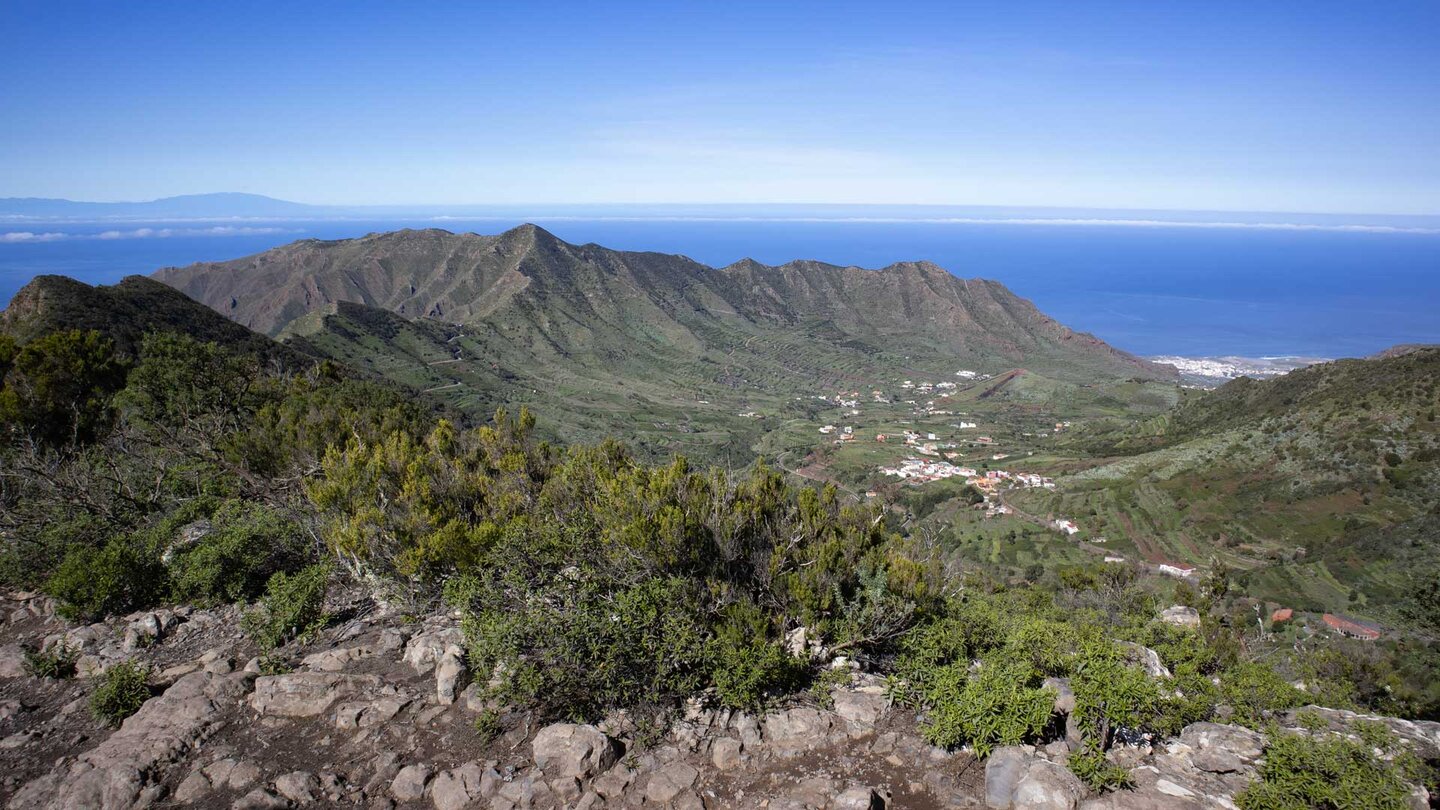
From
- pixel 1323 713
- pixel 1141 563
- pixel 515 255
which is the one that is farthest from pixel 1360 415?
pixel 515 255

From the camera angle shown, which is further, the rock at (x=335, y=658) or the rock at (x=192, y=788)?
the rock at (x=335, y=658)

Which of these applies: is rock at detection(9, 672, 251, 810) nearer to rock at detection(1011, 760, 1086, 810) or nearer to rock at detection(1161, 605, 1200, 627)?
rock at detection(1011, 760, 1086, 810)

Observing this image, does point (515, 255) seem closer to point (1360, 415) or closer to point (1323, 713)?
point (1360, 415)

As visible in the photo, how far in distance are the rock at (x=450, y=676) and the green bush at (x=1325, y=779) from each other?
1180 centimetres

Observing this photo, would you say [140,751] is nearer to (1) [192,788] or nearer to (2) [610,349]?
(1) [192,788]

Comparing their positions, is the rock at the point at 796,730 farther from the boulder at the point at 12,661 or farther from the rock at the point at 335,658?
the boulder at the point at 12,661

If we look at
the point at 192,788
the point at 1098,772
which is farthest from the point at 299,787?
the point at 1098,772

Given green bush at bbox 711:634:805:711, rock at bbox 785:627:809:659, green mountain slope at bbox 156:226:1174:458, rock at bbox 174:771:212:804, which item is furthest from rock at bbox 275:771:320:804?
green mountain slope at bbox 156:226:1174:458

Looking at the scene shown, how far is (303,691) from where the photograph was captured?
10898 mm

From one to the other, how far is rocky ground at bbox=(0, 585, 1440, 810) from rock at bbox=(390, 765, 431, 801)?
0.7 inches

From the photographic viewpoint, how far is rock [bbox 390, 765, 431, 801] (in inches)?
360

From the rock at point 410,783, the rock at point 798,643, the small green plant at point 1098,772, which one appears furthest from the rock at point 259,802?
the small green plant at point 1098,772

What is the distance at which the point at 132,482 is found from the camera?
755 inches

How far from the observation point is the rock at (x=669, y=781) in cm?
898
